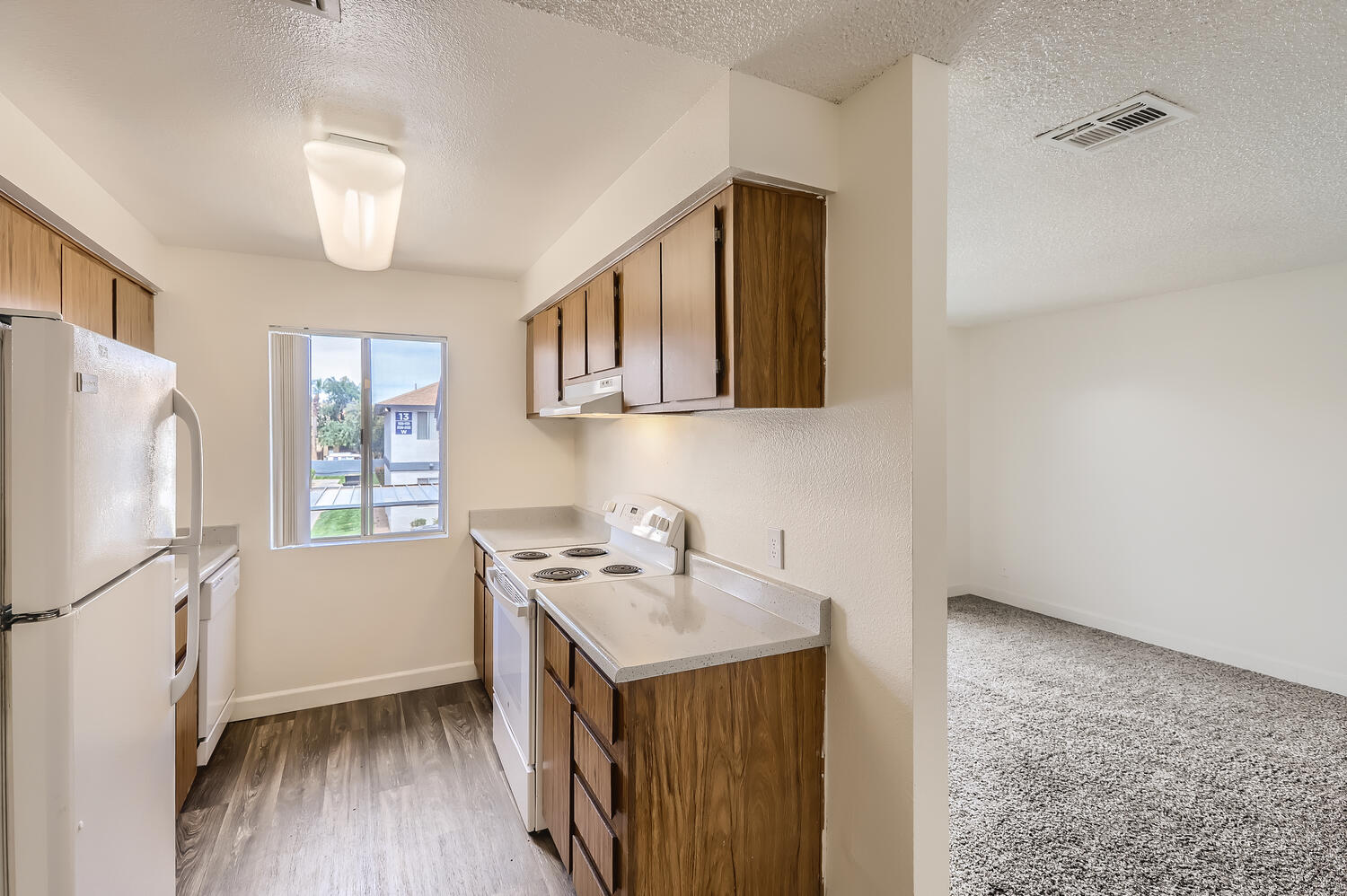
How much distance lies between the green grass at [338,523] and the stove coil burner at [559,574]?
1.66 metres

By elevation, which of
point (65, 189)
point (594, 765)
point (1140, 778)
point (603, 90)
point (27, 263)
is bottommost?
point (1140, 778)

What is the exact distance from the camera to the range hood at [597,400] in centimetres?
247

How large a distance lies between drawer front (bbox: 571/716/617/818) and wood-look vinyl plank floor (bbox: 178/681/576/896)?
0.54 metres

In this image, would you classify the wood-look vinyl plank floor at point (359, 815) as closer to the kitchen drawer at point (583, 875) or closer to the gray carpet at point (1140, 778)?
the kitchen drawer at point (583, 875)

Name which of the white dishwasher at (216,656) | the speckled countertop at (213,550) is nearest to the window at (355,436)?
the speckled countertop at (213,550)

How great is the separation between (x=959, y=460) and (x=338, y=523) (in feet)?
16.4

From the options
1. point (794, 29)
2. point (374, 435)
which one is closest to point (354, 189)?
point (794, 29)

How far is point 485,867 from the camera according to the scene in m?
2.18

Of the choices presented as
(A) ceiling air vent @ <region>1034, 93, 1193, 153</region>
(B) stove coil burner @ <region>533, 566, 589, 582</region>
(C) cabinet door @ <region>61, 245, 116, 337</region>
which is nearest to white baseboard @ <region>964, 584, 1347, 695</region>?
(A) ceiling air vent @ <region>1034, 93, 1193, 153</region>

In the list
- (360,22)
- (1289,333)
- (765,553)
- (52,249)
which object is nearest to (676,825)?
(765,553)

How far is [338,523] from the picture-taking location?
3666 mm

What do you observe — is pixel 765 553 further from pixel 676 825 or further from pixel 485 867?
pixel 485 867

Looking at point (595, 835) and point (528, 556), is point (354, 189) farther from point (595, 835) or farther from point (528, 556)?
point (595, 835)

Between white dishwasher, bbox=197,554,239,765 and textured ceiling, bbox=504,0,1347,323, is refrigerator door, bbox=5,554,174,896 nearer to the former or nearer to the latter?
white dishwasher, bbox=197,554,239,765
